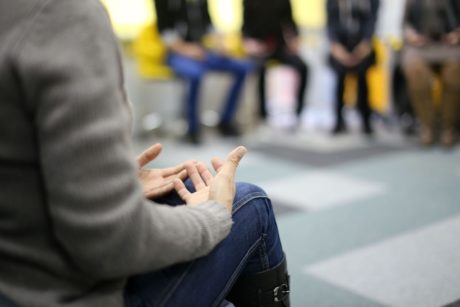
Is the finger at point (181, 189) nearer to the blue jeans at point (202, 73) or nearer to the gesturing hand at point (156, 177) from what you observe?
the gesturing hand at point (156, 177)

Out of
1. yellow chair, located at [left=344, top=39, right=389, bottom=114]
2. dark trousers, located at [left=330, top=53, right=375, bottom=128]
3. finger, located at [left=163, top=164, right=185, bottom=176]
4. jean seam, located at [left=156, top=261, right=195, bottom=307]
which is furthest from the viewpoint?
yellow chair, located at [left=344, top=39, right=389, bottom=114]

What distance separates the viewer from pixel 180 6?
3852 mm

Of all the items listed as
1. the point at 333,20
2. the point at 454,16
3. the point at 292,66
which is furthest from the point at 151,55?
the point at 454,16

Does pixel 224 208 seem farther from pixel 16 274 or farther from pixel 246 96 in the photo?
pixel 246 96

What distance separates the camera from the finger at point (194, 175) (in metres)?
0.94

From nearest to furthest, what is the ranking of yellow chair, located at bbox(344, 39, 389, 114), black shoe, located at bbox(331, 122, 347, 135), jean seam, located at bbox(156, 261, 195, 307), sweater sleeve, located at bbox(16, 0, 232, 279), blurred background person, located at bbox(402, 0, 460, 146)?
sweater sleeve, located at bbox(16, 0, 232, 279) → jean seam, located at bbox(156, 261, 195, 307) → blurred background person, located at bbox(402, 0, 460, 146) → black shoe, located at bbox(331, 122, 347, 135) → yellow chair, located at bbox(344, 39, 389, 114)

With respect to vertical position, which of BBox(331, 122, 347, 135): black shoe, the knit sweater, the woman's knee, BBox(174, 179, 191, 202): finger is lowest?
BBox(331, 122, 347, 135): black shoe

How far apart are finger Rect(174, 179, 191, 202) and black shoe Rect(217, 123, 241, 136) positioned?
2.95 metres

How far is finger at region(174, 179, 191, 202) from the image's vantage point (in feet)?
3.01

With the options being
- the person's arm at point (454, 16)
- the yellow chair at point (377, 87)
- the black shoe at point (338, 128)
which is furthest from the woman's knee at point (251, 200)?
the yellow chair at point (377, 87)

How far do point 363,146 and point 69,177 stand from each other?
3060mm

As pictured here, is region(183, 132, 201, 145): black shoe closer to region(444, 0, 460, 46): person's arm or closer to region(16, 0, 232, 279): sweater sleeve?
region(444, 0, 460, 46): person's arm

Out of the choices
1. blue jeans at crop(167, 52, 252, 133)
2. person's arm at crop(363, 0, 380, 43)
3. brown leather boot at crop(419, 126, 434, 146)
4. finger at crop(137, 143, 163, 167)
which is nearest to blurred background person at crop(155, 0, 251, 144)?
blue jeans at crop(167, 52, 252, 133)

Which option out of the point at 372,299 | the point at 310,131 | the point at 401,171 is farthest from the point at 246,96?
the point at 372,299
